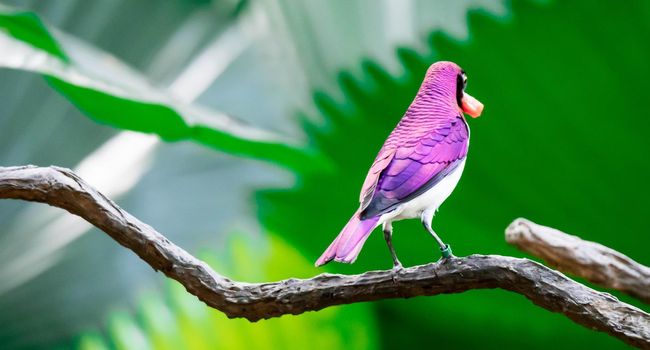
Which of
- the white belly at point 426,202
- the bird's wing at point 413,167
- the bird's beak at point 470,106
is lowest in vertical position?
the white belly at point 426,202

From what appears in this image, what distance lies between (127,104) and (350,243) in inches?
17.4

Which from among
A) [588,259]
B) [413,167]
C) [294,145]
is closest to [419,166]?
[413,167]

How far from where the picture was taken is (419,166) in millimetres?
714

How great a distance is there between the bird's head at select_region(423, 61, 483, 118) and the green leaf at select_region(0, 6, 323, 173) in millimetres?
343

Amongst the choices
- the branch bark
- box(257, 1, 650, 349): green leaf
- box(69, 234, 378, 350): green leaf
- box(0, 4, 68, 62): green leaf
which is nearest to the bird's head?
the branch bark

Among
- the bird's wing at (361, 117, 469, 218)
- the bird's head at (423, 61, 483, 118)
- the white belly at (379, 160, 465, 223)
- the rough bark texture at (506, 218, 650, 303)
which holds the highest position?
the bird's head at (423, 61, 483, 118)

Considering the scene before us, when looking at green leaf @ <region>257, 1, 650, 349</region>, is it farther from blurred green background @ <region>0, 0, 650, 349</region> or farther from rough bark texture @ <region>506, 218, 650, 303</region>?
rough bark texture @ <region>506, 218, 650, 303</region>

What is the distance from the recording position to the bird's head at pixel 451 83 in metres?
0.76

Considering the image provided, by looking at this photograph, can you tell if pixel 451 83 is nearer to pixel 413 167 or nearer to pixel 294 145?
pixel 413 167

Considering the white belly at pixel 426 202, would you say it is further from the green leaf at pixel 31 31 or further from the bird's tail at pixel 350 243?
the green leaf at pixel 31 31

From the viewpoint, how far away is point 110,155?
75.8 inches

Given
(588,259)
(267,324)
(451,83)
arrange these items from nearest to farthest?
(451,83) < (588,259) < (267,324)

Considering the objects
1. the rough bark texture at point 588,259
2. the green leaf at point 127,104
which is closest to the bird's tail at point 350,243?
the rough bark texture at point 588,259

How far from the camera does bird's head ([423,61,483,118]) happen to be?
76 centimetres
